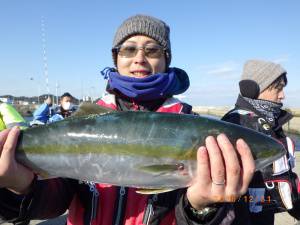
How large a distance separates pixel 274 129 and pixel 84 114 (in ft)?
8.17

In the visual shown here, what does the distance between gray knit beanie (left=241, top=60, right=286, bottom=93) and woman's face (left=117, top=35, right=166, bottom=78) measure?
8.45ft

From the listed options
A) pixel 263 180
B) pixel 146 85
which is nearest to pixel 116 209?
pixel 146 85

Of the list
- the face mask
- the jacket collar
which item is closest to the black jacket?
the jacket collar

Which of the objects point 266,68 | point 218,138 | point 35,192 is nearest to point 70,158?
point 35,192

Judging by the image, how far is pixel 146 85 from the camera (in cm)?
282

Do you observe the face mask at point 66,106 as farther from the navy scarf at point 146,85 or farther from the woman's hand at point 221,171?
the woman's hand at point 221,171

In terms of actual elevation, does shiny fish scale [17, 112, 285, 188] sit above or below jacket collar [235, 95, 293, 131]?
above

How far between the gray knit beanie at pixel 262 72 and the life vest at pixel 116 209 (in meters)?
3.07

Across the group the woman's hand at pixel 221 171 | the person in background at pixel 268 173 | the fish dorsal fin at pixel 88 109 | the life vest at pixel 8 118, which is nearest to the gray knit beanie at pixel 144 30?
the fish dorsal fin at pixel 88 109

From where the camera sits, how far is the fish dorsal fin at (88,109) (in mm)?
2578

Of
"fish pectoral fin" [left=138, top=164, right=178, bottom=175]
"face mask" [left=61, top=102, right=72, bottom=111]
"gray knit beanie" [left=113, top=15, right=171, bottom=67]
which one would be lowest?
"face mask" [left=61, top=102, right=72, bottom=111]

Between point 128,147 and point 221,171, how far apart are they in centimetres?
60

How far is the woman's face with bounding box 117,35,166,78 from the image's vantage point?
293cm

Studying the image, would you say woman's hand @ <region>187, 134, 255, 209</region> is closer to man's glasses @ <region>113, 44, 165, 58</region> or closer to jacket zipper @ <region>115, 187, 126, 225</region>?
jacket zipper @ <region>115, 187, 126, 225</region>
